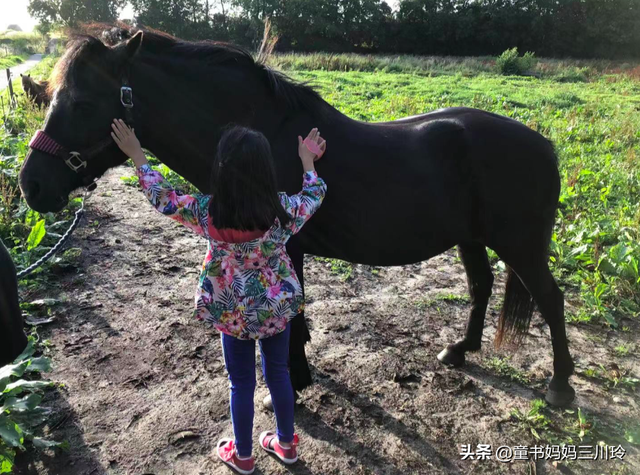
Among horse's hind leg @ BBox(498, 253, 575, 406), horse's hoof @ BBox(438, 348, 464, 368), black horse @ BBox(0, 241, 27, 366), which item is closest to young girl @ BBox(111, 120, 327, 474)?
black horse @ BBox(0, 241, 27, 366)

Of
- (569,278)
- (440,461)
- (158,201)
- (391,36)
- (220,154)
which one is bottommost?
(440,461)

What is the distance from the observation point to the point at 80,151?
2.08 m

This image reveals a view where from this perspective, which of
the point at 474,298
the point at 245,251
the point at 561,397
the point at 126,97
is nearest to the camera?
the point at 245,251

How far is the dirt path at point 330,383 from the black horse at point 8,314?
91cm

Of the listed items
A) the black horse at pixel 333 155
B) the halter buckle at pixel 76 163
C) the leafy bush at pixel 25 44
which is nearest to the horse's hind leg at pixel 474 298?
the black horse at pixel 333 155

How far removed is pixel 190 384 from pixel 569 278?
11.8ft

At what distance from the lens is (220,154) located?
1737mm

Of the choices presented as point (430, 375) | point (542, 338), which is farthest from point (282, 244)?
point (542, 338)

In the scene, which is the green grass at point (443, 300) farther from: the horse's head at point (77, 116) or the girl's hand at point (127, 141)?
the horse's head at point (77, 116)

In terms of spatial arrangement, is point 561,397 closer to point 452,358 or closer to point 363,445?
point 452,358

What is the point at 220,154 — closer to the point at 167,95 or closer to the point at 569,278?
the point at 167,95

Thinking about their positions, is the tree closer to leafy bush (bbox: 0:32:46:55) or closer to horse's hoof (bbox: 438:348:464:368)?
leafy bush (bbox: 0:32:46:55)

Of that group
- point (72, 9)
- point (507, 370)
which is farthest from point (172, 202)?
point (72, 9)

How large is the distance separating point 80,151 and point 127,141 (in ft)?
0.92
